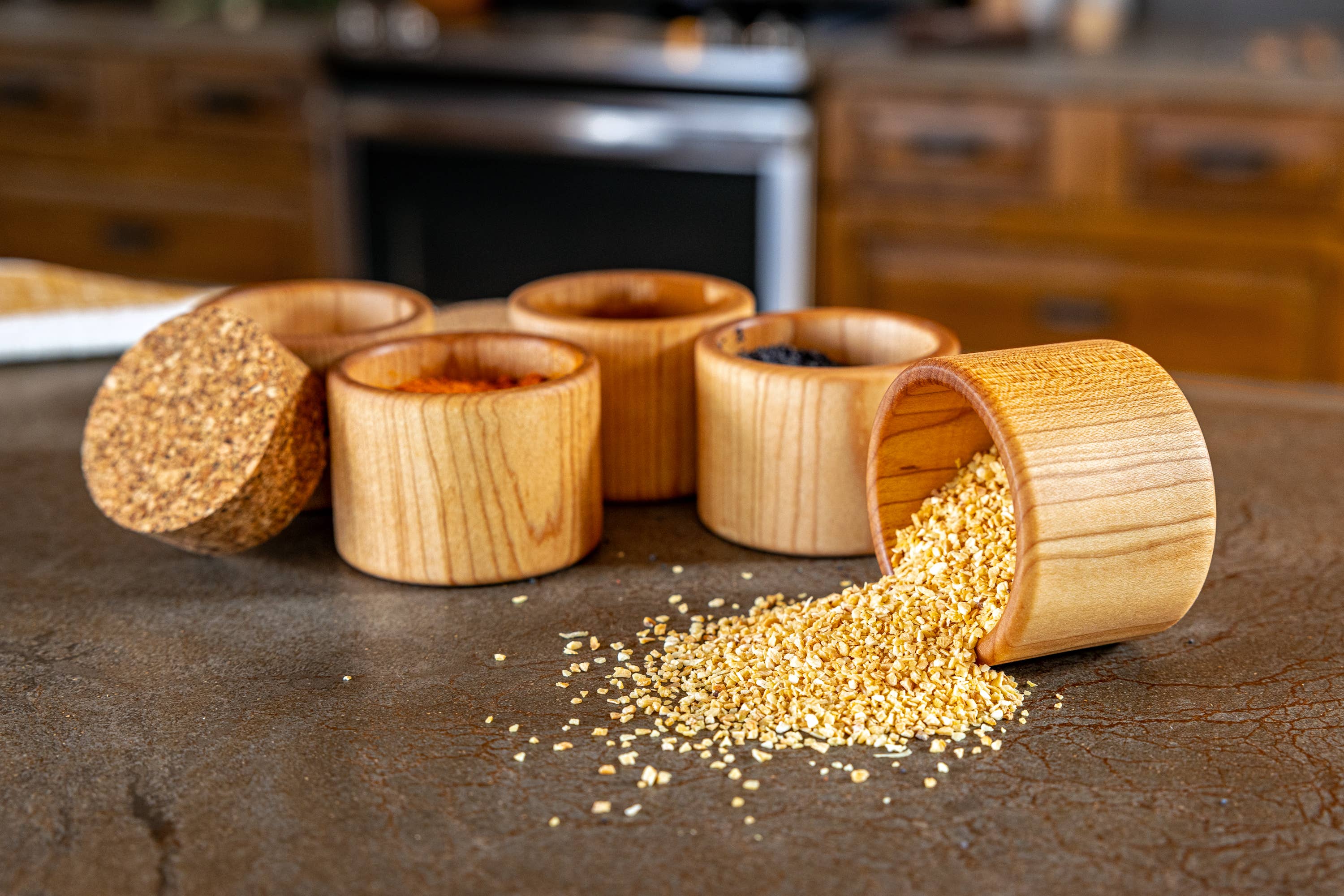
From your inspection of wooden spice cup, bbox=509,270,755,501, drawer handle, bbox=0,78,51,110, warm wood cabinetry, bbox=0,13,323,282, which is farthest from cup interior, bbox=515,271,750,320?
drawer handle, bbox=0,78,51,110

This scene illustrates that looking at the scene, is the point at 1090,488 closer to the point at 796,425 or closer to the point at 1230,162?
the point at 796,425

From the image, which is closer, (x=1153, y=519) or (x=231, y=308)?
(x=1153, y=519)

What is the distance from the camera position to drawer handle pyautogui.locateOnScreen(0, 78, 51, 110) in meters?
2.81

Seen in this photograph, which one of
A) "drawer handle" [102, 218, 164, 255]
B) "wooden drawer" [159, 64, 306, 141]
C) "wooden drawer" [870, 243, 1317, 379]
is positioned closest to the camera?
"wooden drawer" [870, 243, 1317, 379]

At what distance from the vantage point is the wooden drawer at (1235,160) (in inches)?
81.9

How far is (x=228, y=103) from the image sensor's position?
2676 millimetres

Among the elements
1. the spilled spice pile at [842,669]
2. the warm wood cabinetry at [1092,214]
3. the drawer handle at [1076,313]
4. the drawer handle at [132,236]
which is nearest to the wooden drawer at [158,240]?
the drawer handle at [132,236]

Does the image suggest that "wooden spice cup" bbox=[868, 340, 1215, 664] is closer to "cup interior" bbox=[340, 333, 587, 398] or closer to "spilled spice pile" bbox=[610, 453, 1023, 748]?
"spilled spice pile" bbox=[610, 453, 1023, 748]

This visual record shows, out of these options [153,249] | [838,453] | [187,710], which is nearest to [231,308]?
[187,710]

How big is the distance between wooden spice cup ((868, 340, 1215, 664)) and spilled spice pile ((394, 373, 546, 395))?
0.25m

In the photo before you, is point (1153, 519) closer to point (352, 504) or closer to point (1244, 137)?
point (352, 504)

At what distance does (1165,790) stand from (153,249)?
8.82ft

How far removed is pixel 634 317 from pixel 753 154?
1.35 metres

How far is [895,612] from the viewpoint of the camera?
777 millimetres
